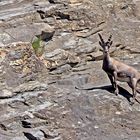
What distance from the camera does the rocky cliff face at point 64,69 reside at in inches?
650

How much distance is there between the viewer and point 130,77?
18.3 metres

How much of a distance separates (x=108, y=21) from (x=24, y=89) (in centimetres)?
598

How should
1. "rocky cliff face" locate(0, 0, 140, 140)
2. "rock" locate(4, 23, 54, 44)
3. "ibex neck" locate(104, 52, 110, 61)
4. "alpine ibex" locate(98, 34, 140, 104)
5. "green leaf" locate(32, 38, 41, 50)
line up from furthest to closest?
"rock" locate(4, 23, 54, 44), "green leaf" locate(32, 38, 41, 50), "ibex neck" locate(104, 52, 110, 61), "alpine ibex" locate(98, 34, 140, 104), "rocky cliff face" locate(0, 0, 140, 140)

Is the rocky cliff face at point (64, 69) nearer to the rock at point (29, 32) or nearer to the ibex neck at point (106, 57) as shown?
the rock at point (29, 32)

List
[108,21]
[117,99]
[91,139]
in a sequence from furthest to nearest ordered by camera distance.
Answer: [108,21], [117,99], [91,139]

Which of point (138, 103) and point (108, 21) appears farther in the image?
point (108, 21)

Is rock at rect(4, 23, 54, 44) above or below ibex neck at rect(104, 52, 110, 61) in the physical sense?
above

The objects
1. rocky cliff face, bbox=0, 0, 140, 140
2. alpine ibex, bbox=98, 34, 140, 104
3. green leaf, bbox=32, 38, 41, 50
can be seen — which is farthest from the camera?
green leaf, bbox=32, 38, 41, 50

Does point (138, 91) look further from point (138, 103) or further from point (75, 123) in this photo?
point (75, 123)

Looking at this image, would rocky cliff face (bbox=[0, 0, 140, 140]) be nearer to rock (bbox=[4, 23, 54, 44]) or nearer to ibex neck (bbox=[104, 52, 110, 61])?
rock (bbox=[4, 23, 54, 44])

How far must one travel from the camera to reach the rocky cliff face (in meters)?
16.5

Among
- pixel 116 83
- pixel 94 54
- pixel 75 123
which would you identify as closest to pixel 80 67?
pixel 94 54

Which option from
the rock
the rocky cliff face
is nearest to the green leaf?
the rocky cliff face

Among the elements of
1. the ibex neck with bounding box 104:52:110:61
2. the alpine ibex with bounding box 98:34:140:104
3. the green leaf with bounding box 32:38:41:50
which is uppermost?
the green leaf with bounding box 32:38:41:50
